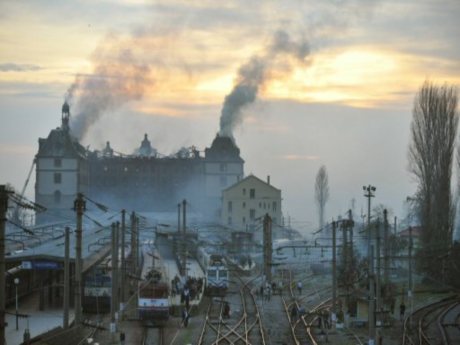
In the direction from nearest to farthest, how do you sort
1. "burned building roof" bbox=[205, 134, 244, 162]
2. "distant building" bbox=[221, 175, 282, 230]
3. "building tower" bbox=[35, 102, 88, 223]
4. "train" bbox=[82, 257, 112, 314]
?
"train" bbox=[82, 257, 112, 314], "distant building" bbox=[221, 175, 282, 230], "building tower" bbox=[35, 102, 88, 223], "burned building roof" bbox=[205, 134, 244, 162]

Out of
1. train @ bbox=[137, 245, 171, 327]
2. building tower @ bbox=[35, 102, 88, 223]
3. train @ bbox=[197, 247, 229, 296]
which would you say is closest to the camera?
train @ bbox=[137, 245, 171, 327]

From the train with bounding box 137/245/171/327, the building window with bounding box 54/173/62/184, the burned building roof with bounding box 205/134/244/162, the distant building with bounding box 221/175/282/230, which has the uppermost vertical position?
the burned building roof with bounding box 205/134/244/162

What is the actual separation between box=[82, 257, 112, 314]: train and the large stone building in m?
56.1

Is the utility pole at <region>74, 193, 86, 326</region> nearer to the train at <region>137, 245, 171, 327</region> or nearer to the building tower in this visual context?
the train at <region>137, 245, 171, 327</region>

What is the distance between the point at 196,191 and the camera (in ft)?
355

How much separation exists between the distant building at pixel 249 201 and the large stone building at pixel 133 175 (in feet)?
28.9

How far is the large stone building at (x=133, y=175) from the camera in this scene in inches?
3866

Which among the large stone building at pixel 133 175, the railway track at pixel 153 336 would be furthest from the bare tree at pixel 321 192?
the railway track at pixel 153 336

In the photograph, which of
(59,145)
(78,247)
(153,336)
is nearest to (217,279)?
(153,336)

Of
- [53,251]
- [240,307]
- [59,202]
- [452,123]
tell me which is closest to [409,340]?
[240,307]

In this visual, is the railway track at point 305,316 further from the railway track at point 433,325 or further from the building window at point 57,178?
the building window at point 57,178

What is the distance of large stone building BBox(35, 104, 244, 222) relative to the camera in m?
98.2

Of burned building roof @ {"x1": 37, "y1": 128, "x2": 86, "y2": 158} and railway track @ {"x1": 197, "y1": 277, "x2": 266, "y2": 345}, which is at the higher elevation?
burned building roof @ {"x1": 37, "y1": 128, "x2": 86, "y2": 158}

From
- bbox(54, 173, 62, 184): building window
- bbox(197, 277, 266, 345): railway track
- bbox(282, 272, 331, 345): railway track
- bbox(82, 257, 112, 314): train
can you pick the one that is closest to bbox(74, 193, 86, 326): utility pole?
bbox(197, 277, 266, 345): railway track
